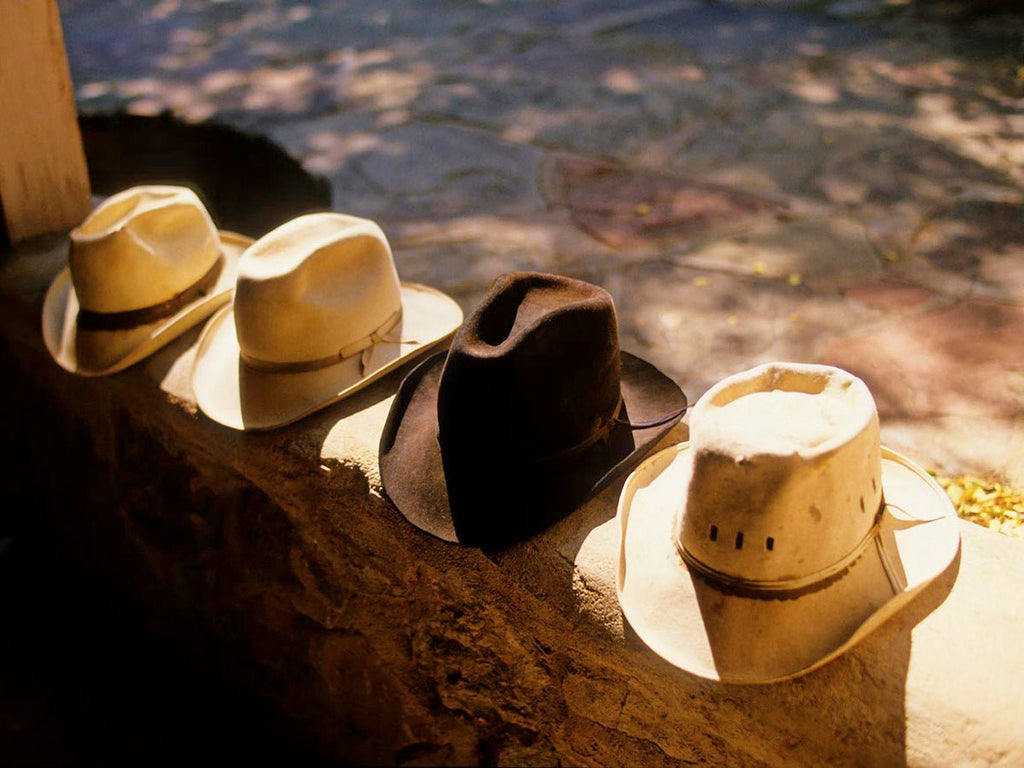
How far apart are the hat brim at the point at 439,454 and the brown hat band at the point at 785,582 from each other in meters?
0.38

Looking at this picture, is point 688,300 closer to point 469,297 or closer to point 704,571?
point 469,297

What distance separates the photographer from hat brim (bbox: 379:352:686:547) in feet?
6.91

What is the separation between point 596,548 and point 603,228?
2.05 metres

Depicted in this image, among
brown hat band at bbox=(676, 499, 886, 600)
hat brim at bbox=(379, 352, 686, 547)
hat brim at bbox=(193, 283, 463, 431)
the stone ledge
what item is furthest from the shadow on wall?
brown hat band at bbox=(676, 499, 886, 600)

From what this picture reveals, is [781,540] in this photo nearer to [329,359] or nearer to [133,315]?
[329,359]

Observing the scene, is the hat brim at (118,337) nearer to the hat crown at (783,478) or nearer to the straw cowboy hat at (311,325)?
the straw cowboy hat at (311,325)

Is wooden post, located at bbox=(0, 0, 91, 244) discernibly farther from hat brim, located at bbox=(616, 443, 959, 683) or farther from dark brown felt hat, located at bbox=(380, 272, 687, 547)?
hat brim, located at bbox=(616, 443, 959, 683)

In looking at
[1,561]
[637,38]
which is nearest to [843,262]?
[637,38]

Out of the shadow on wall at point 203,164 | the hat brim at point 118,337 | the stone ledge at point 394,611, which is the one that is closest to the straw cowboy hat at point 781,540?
the stone ledge at point 394,611

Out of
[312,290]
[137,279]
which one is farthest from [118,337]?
[312,290]

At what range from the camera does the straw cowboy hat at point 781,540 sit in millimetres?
1650

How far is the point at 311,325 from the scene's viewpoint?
2467mm

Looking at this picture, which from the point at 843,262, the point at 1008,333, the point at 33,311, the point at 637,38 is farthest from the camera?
the point at 637,38

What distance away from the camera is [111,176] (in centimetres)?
511
